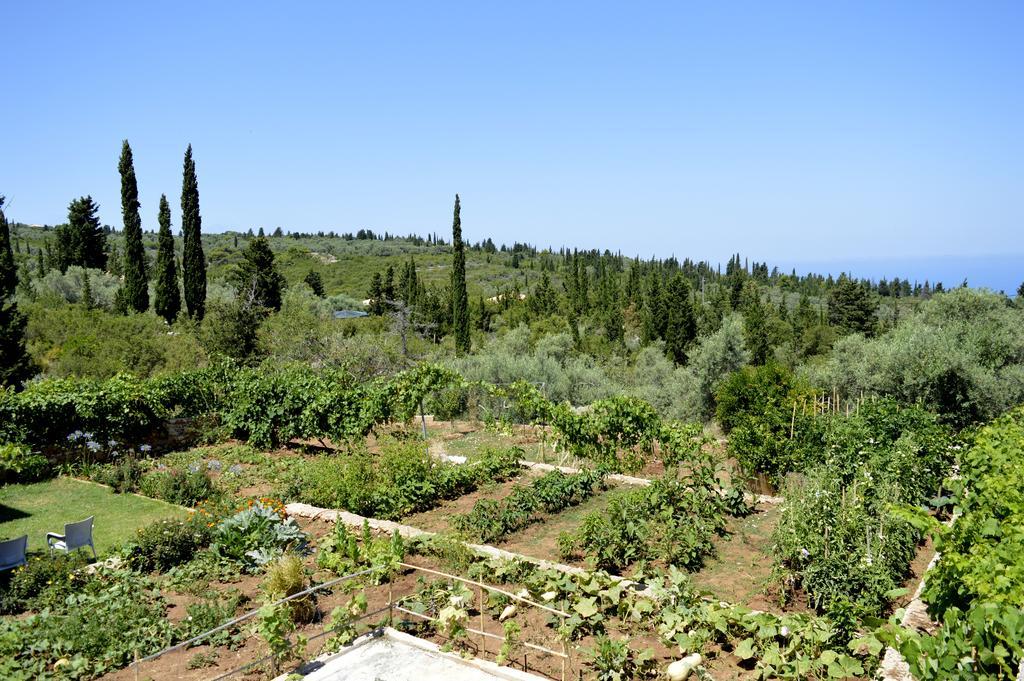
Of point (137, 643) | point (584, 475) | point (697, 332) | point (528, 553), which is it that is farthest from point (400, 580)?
point (697, 332)

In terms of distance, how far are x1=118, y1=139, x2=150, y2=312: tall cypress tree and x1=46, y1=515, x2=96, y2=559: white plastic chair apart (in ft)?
86.4

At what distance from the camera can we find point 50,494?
11289mm

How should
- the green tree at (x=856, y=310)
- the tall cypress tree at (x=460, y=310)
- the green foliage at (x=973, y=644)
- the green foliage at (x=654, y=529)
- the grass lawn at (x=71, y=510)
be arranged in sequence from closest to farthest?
the green foliage at (x=973, y=644)
the green foliage at (x=654, y=529)
the grass lawn at (x=71, y=510)
the tall cypress tree at (x=460, y=310)
the green tree at (x=856, y=310)

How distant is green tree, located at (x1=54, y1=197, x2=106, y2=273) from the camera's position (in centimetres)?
4659

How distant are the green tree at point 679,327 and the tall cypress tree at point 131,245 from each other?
2668cm

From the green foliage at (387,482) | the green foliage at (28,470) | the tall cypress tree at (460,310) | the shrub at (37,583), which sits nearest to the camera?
the shrub at (37,583)

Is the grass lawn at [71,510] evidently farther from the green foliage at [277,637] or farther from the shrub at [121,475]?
the green foliage at [277,637]

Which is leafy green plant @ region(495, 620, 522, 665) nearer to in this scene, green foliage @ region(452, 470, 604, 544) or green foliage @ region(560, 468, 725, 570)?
green foliage @ region(560, 468, 725, 570)

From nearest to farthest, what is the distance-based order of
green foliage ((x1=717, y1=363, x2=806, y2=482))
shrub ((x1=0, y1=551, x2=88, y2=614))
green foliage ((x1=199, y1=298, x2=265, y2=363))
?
shrub ((x1=0, y1=551, x2=88, y2=614)) → green foliage ((x1=717, y1=363, x2=806, y2=482)) → green foliage ((x1=199, y1=298, x2=265, y2=363))

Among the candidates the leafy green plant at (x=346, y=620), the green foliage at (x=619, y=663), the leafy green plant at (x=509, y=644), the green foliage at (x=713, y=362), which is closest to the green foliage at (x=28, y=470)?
the leafy green plant at (x=346, y=620)

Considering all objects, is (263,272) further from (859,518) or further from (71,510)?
(859,518)

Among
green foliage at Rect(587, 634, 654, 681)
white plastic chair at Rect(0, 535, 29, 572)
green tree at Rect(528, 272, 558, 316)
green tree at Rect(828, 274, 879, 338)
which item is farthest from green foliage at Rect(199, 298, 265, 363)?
green tree at Rect(828, 274, 879, 338)

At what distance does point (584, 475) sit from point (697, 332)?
29.3m

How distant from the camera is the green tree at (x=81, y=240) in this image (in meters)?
46.6
